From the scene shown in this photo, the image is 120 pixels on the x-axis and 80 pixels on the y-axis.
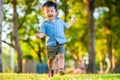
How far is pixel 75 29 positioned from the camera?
4062 centimetres

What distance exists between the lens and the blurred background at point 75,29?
2503cm

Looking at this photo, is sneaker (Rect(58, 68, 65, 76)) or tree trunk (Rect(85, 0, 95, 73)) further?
tree trunk (Rect(85, 0, 95, 73))

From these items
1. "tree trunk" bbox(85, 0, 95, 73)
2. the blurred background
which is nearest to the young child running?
the blurred background

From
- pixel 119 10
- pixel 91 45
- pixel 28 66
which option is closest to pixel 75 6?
pixel 119 10

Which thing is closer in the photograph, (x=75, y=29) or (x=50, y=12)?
(x=50, y=12)

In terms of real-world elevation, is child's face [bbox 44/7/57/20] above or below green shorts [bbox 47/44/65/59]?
above

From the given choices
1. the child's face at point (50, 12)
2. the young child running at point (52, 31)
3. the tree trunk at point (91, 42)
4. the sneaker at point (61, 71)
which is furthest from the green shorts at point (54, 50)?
the tree trunk at point (91, 42)

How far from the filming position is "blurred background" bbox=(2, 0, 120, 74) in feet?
82.1

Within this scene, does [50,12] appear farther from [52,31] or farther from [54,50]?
[54,50]

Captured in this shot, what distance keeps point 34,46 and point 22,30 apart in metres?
7.39

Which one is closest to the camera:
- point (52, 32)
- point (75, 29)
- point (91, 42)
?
point (52, 32)

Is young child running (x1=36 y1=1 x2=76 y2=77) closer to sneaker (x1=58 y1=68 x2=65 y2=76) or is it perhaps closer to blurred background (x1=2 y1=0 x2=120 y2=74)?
sneaker (x1=58 y1=68 x2=65 y2=76)

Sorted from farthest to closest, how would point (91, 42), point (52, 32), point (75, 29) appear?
point (75, 29)
point (91, 42)
point (52, 32)

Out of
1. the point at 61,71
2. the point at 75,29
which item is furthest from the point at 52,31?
the point at 75,29
